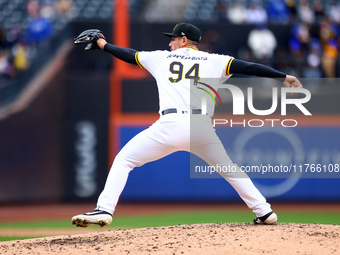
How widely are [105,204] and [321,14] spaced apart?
11231 millimetres

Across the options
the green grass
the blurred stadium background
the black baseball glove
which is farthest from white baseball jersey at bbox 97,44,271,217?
the blurred stadium background

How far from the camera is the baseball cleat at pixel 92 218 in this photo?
5684mm

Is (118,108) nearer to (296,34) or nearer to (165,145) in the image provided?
(296,34)

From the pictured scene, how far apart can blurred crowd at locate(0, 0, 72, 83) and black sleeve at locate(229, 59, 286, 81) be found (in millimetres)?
9208

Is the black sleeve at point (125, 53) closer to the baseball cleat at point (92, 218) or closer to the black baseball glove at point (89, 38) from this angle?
the black baseball glove at point (89, 38)

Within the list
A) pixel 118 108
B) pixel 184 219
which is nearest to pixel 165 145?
pixel 184 219

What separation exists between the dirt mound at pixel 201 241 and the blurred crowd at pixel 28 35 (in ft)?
29.0

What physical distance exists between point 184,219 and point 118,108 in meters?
3.89

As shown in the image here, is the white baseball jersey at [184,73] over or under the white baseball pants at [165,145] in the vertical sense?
over

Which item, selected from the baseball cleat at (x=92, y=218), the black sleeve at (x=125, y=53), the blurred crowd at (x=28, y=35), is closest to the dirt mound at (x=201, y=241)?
the baseball cleat at (x=92, y=218)

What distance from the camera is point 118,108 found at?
1389 centimetres

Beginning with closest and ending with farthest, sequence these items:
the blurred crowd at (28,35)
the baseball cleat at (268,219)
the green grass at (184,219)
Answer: the baseball cleat at (268,219) → the green grass at (184,219) → the blurred crowd at (28,35)

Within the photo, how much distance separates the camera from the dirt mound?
17.5 feet

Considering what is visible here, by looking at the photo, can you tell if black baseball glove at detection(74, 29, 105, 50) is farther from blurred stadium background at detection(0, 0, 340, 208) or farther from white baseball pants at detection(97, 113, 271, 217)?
blurred stadium background at detection(0, 0, 340, 208)
